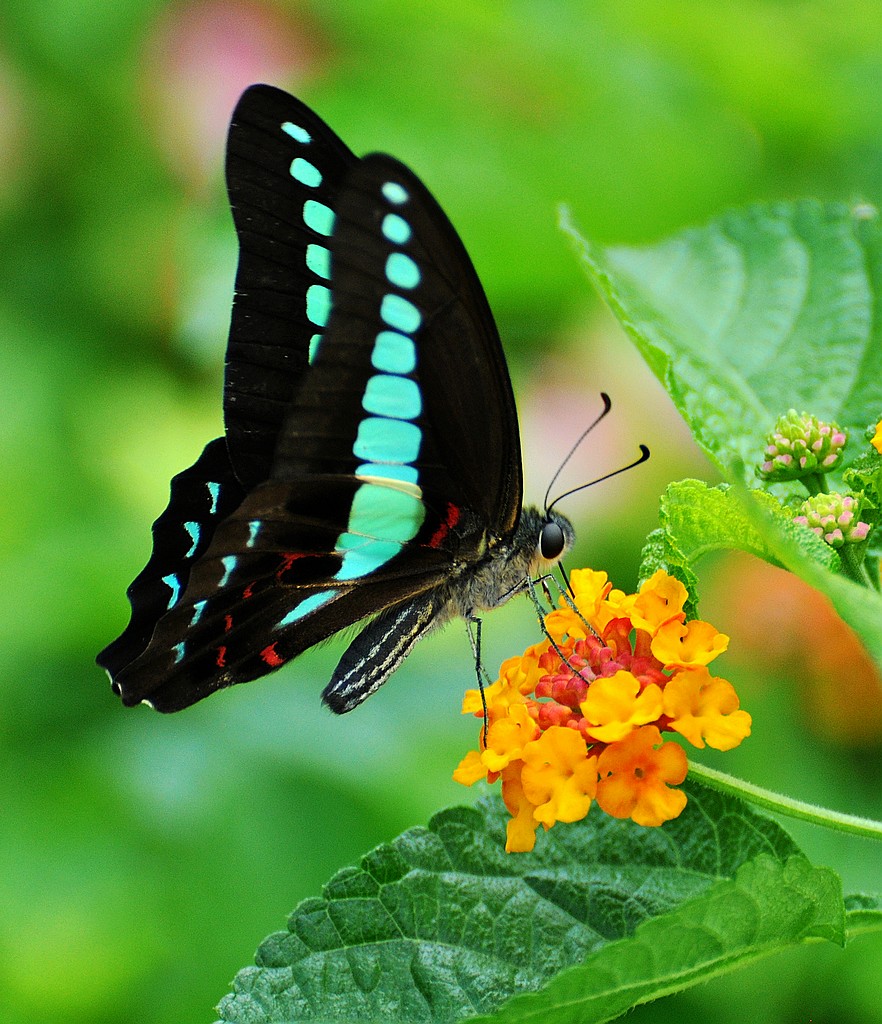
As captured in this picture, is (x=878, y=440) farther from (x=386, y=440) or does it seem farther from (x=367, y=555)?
(x=367, y=555)

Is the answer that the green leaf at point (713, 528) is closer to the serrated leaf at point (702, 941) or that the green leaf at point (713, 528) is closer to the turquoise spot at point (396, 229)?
the serrated leaf at point (702, 941)

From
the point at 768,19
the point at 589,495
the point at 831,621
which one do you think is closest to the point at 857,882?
the point at 831,621

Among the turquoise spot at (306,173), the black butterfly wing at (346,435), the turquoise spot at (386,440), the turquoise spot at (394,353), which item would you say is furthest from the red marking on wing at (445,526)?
the turquoise spot at (306,173)

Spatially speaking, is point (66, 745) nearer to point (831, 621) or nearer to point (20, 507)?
point (20, 507)

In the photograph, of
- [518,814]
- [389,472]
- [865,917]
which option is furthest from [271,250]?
[865,917]

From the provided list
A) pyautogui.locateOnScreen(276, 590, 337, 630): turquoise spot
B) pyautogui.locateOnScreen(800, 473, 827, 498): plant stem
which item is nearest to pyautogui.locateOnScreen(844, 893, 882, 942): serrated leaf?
pyautogui.locateOnScreen(800, 473, 827, 498): plant stem

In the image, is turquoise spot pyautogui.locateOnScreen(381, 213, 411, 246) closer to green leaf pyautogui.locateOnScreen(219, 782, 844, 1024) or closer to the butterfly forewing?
the butterfly forewing

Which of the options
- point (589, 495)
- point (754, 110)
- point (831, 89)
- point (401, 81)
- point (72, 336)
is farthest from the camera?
point (72, 336)
